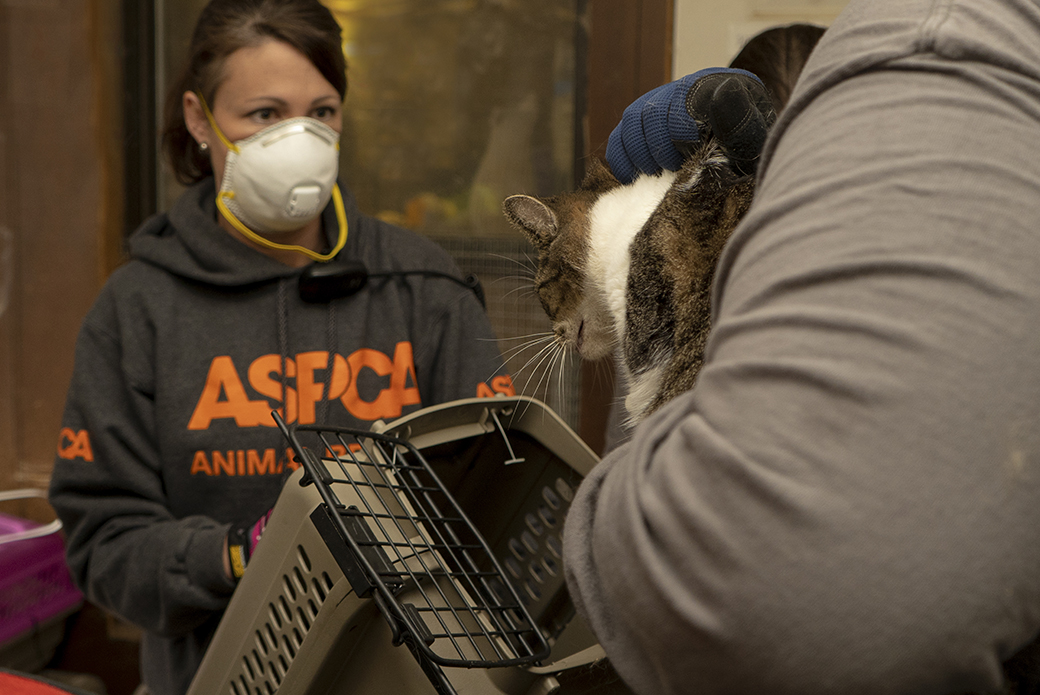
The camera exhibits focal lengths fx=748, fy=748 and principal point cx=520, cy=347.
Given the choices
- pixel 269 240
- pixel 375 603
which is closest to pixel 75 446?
pixel 269 240

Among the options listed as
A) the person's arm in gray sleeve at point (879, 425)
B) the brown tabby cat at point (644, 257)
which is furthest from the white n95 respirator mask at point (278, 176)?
the person's arm in gray sleeve at point (879, 425)

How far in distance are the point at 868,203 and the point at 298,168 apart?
3.96 ft

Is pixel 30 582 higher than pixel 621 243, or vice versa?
pixel 621 243

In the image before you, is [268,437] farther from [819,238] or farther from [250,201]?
[819,238]

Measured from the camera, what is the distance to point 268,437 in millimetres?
1359

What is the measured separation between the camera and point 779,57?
3.76 ft

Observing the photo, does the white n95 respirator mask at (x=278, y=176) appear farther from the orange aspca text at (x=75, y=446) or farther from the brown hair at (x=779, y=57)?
the brown hair at (x=779, y=57)

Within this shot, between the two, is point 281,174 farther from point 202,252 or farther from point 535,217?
point 535,217

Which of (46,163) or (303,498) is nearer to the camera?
(303,498)

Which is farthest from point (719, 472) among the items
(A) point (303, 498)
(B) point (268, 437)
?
(B) point (268, 437)

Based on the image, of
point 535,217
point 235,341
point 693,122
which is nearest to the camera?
point 693,122

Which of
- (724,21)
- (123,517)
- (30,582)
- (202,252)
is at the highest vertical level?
(724,21)

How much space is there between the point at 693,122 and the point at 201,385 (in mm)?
1031

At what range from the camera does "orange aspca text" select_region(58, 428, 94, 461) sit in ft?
4.29
